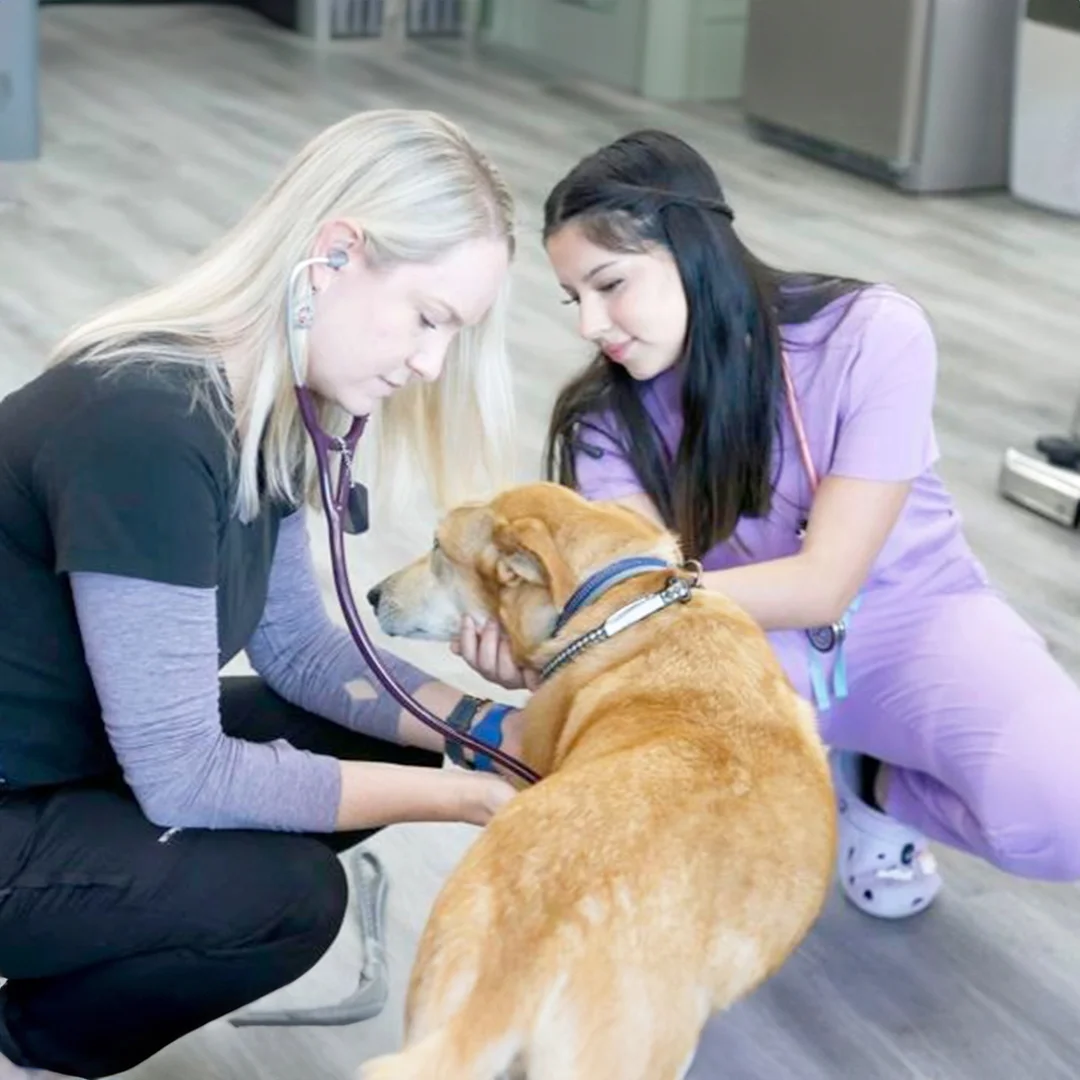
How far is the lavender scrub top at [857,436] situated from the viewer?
2.07 metres

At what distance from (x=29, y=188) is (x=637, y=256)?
3639mm

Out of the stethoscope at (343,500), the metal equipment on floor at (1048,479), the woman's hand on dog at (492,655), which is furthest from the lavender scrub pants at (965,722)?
the metal equipment on floor at (1048,479)

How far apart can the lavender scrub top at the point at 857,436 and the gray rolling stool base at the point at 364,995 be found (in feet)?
1.84

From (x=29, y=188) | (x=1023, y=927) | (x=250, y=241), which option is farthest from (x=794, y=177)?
(x=250, y=241)

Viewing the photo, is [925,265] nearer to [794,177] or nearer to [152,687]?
[794,177]

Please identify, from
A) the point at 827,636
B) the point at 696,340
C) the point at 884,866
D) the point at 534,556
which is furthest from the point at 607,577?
the point at 884,866

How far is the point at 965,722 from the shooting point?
2.12 meters

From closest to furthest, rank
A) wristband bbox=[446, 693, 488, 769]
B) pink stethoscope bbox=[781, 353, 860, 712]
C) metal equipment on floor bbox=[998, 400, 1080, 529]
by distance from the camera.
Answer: wristband bbox=[446, 693, 488, 769] < pink stethoscope bbox=[781, 353, 860, 712] < metal equipment on floor bbox=[998, 400, 1080, 529]

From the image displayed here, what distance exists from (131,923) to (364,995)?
0.49m

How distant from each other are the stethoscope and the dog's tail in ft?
1.42

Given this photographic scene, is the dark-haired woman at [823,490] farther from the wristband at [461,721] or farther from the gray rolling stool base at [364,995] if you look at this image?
the gray rolling stool base at [364,995]

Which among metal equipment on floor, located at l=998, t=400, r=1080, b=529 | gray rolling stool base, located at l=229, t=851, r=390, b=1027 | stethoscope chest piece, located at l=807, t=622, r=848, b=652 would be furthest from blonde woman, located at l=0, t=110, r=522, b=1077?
metal equipment on floor, located at l=998, t=400, r=1080, b=529

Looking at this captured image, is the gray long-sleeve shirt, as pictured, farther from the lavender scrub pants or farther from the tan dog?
the lavender scrub pants

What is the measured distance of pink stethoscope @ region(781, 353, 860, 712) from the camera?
2.12m
